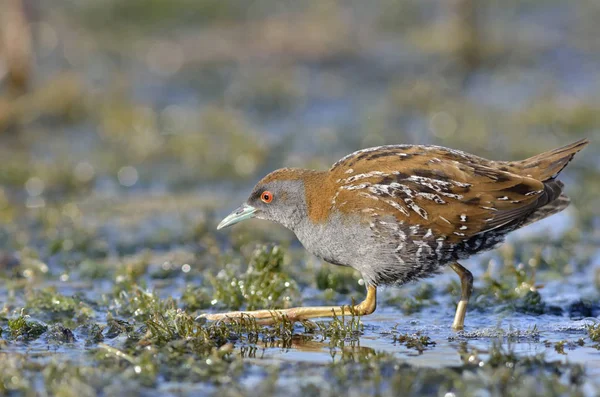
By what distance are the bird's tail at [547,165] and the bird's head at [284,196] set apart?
154 centimetres

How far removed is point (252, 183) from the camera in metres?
12.3

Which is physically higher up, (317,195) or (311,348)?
(317,195)

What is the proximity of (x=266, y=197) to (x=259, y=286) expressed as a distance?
0.89 m

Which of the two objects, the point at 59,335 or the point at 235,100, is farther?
the point at 235,100

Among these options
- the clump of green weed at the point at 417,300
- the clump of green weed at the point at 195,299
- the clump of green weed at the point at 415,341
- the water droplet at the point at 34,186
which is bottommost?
the clump of green weed at the point at 415,341

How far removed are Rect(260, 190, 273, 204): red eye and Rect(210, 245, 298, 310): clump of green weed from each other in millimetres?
747

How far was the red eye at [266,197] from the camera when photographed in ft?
24.7

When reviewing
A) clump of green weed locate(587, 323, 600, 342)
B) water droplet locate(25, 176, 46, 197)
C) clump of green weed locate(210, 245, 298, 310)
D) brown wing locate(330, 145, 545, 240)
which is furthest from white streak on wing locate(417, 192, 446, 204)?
water droplet locate(25, 176, 46, 197)

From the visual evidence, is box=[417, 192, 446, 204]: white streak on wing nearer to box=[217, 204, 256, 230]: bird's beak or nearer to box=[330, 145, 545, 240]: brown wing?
box=[330, 145, 545, 240]: brown wing

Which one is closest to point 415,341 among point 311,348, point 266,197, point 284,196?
point 311,348

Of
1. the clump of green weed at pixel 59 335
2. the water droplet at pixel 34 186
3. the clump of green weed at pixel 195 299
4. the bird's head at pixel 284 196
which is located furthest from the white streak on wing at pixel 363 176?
the water droplet at pixel 34 186

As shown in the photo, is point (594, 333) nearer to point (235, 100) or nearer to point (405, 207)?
point (405, 207)

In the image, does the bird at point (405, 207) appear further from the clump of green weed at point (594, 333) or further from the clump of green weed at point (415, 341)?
the clump of green weed at point (594, 333)

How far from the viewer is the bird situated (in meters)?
6.97
